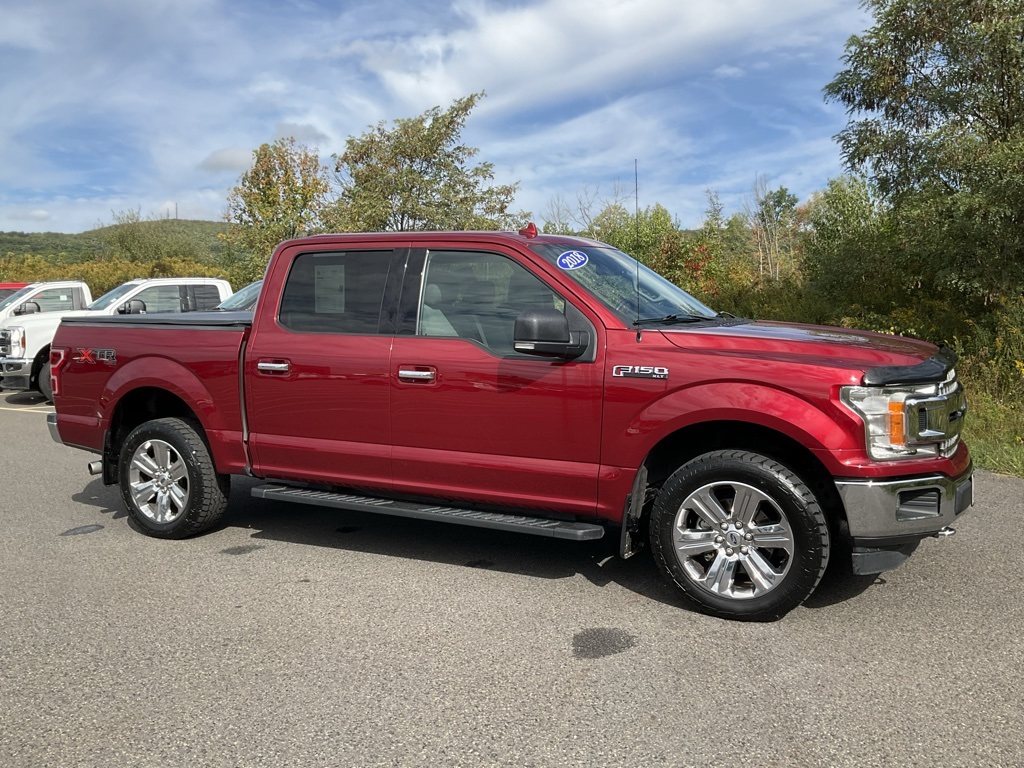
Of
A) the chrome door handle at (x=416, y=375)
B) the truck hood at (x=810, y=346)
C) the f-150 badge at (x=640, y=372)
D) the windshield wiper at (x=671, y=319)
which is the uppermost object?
the windshield wiper at (x=671, y=319)

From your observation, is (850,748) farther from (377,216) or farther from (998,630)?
(377,216)

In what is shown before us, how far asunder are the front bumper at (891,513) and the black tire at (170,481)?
3.88 meters

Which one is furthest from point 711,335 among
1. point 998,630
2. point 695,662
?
point 998,630

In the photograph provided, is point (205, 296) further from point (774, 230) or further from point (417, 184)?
point (774, 230)

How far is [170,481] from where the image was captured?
5797 millimetres

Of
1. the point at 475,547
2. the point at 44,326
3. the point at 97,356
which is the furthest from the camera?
the point at 44,326

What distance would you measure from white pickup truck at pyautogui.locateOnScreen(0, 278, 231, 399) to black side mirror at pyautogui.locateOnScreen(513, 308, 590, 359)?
9985mm

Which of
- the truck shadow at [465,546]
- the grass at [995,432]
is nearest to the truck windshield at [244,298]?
the truck shadow at [465,546]

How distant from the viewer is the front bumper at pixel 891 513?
395cm

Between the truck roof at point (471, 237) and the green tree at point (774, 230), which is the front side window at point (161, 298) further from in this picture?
the green tree at point (774, 230)

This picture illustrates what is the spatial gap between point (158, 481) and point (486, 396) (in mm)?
2586

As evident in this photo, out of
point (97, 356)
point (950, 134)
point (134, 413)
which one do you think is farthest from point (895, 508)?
point (950, 134)

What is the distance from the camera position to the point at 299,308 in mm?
5422

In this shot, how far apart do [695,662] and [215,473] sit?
134 inches
